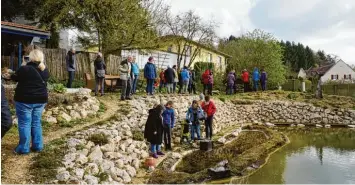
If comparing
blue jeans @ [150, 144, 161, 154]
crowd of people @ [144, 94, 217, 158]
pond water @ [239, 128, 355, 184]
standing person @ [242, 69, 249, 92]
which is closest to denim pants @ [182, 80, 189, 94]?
pond water @ [239, 128, 355, 184]

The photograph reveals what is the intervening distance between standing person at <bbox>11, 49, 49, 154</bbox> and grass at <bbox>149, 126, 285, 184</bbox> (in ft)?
9.88

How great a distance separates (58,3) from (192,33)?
43.2 ft

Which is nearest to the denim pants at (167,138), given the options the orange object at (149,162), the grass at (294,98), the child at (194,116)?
the child at (194,116)

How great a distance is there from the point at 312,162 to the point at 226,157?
2615 mm

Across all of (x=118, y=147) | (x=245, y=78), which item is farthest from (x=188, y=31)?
(x=118, y=147)

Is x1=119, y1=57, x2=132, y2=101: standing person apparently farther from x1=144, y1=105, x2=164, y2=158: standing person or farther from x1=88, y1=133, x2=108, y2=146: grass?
x1=88, y1=133, x2=108, y2=146: grass

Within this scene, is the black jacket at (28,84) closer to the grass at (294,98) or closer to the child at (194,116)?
the child at (194,116)

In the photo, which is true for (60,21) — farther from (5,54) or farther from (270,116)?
(270,116)

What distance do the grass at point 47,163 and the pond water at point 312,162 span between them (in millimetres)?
4460

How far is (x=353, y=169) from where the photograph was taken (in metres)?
11.0

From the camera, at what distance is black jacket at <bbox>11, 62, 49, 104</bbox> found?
721 cm

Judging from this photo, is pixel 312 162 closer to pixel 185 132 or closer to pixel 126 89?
pixel 185 132

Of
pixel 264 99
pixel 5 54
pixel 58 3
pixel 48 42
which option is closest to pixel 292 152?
pixel 264 99

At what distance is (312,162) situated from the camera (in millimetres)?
11898
